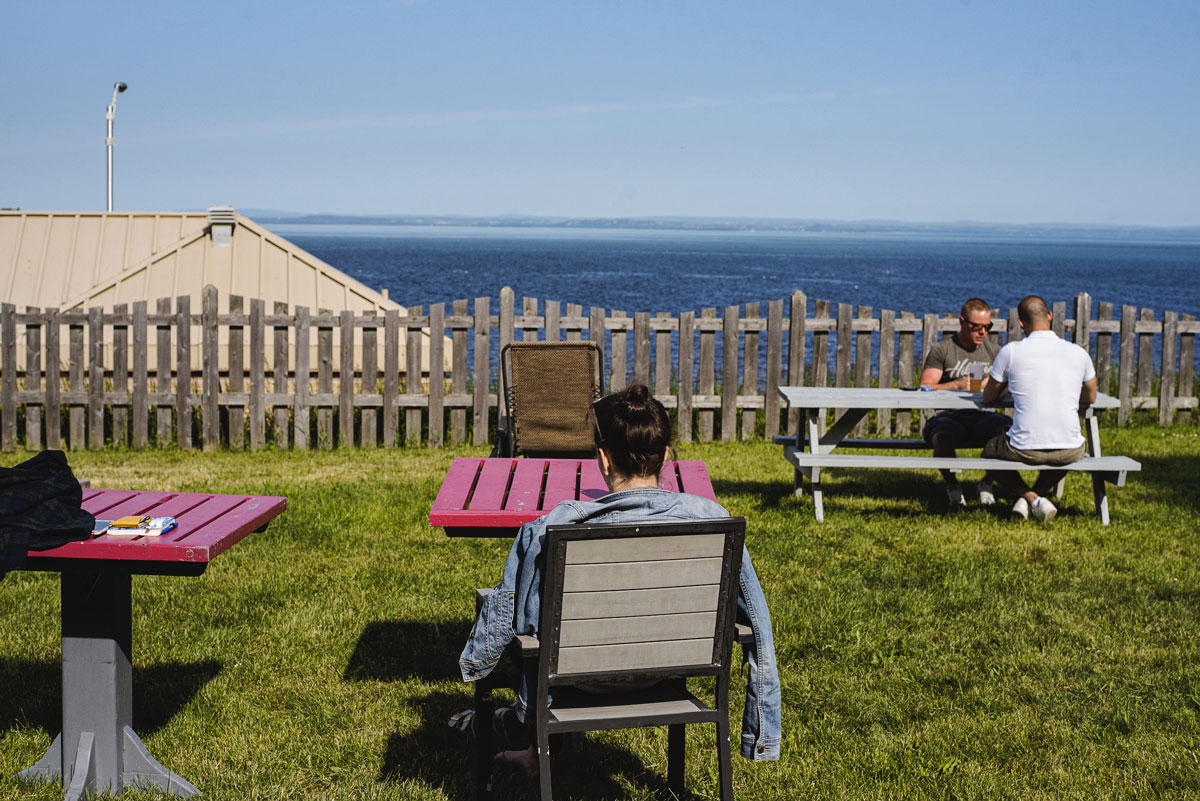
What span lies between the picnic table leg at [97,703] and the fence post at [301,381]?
676cm

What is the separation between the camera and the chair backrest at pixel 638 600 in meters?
3.04

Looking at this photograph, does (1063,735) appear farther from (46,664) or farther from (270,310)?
(270,310)

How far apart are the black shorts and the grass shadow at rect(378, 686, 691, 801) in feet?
16.0

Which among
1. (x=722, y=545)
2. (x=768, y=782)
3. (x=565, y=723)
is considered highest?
(x=722, y=545)

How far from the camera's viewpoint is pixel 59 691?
4.59 metres

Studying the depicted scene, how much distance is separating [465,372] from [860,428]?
13.0ft

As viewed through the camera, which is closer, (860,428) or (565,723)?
(565,723)

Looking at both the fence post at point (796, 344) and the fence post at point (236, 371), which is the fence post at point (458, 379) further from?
the fence post at point (796, 344)

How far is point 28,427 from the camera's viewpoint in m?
10.5

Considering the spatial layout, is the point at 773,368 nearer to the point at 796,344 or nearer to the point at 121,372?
the point at 796,344

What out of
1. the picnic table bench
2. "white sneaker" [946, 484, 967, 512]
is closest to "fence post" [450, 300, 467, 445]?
the picnic table bench

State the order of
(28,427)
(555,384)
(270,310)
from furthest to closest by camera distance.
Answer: (270,310) → (28,427) → (555,384)

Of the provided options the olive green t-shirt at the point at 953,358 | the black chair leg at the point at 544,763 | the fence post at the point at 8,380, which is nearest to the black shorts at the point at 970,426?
the olive green t-shirt at the point at 953,358

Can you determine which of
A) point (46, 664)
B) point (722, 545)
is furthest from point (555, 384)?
point (722, 545)
